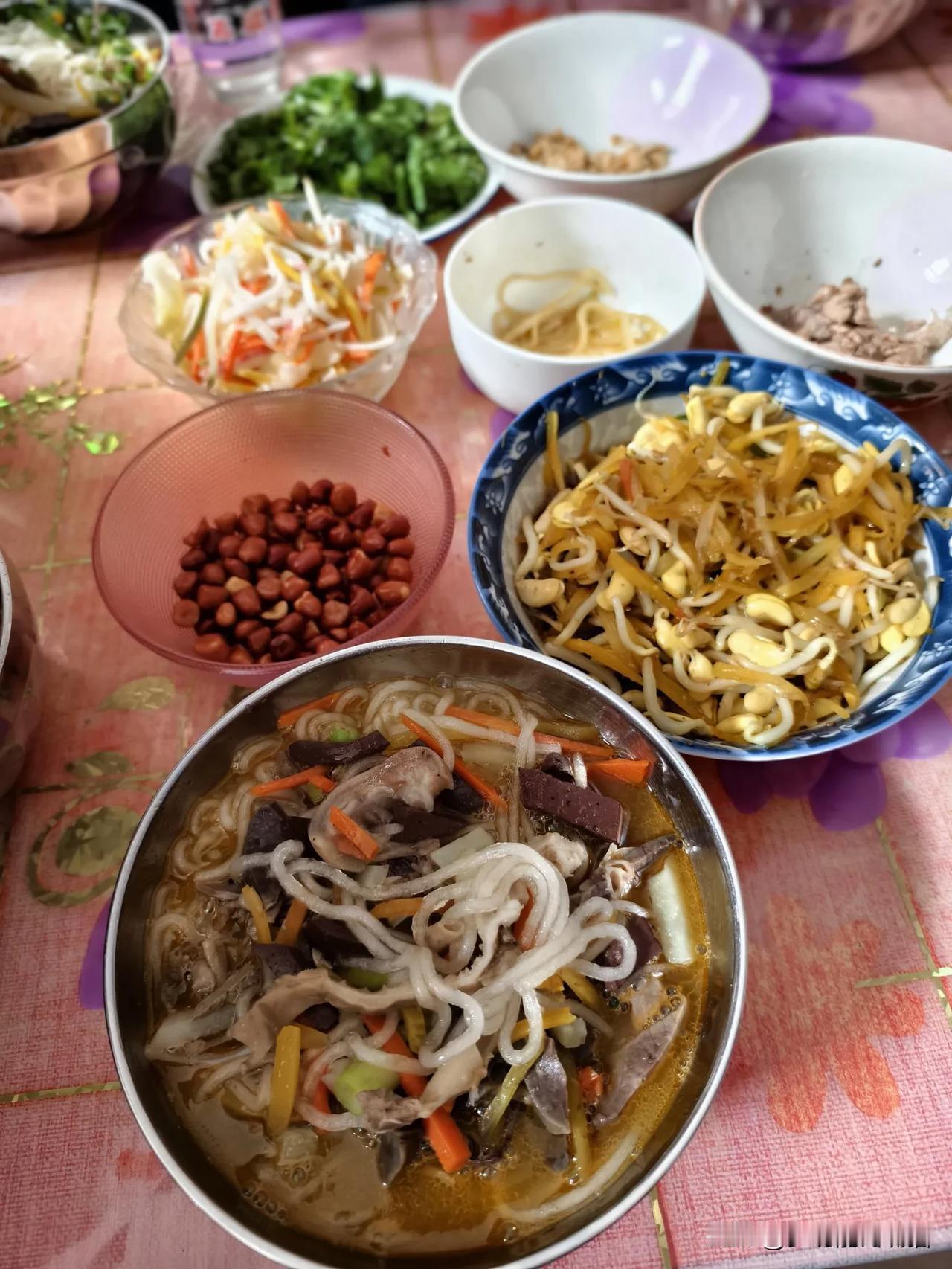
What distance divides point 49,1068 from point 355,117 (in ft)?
7.68

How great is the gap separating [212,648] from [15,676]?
29 centimetres

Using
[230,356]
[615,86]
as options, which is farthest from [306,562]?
[615,86]

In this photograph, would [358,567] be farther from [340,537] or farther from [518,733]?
[518,733]

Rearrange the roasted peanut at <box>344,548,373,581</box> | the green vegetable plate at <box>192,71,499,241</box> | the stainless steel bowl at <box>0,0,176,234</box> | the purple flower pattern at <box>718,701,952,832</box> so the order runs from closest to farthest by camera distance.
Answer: the purple flower pattern at <box>718,701,952,832</box> → the roasted peanut at <box>344,548,373,581</box> → the stainless steel bowl at <box>0,0,176,234</box> → the green vegetable plate at <box>192,71,499,241</box>

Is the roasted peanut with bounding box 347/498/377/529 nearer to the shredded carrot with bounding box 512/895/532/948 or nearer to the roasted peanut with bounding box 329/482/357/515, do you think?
the roasted peanut with bounding box 329/482/357/515

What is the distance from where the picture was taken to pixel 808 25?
2469mm

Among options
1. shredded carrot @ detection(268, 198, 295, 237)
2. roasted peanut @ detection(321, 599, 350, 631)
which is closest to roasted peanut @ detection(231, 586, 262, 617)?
roasted peanut @ detection(321, 599, 350, 631)

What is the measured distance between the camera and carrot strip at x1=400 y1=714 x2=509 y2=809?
1.17 metres

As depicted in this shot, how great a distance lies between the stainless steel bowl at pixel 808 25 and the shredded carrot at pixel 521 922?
2636mm

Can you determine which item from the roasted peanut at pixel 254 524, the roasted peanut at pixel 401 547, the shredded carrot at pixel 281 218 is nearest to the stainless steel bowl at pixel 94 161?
the shredded carrot at pixel 281 218

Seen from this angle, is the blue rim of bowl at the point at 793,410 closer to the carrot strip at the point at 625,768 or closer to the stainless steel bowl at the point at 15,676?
the carrot strip at the point at 625,768

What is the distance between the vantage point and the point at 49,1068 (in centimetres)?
117

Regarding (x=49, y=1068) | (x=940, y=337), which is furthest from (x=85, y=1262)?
(x=940, y=337)

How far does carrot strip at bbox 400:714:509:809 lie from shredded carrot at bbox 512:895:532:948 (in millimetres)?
152
